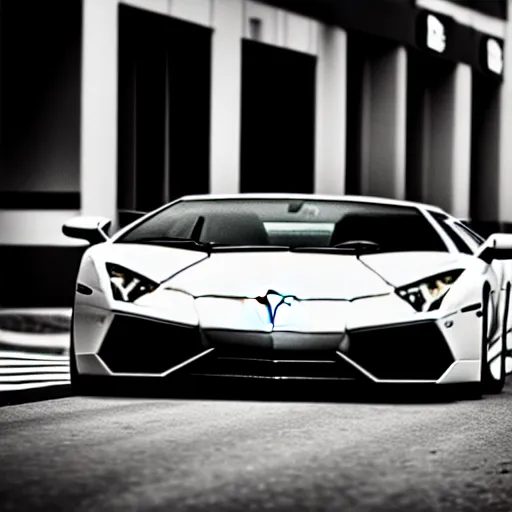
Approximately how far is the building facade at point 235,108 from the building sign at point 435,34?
0.05 metres

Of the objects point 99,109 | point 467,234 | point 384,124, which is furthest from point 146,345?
point 384,124

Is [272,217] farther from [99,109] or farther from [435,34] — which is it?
[435,34]

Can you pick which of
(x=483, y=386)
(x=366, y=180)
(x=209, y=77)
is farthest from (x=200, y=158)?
(x=483, y=386)

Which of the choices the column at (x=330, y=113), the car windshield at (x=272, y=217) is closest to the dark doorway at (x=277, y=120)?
the column at (x=330, y=113)

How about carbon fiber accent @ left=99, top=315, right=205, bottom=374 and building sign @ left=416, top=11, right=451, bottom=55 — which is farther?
building sign @ left=416, top=11, right=451, bottom=55

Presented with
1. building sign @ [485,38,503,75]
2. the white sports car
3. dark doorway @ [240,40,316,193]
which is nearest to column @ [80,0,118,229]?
dark doorway @ [240,40,316,193]

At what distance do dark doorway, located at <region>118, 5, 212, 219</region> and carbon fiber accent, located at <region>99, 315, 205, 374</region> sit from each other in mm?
11298

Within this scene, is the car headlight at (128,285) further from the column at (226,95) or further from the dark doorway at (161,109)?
the column at (226,95)

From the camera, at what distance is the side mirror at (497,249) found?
8477mm

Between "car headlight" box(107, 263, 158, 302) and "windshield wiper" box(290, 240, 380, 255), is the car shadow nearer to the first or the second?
"car headlight" box(107, 263, 158, 302)

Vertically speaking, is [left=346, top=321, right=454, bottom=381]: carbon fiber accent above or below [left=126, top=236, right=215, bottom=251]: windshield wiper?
below

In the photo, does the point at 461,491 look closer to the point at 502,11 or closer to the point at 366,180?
the point at 366,180

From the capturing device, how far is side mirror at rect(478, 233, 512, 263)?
27.8 feet

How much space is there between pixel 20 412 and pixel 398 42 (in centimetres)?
1869
